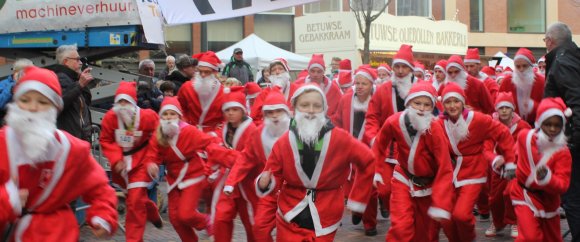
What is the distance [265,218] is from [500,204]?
368 cm

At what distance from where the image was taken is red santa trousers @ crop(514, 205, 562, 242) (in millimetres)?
7312

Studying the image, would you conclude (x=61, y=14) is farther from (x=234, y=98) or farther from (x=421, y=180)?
(x=421, y=180)

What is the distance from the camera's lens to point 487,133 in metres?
8.35

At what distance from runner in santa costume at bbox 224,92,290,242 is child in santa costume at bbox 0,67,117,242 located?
2182 mm

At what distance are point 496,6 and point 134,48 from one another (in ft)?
111

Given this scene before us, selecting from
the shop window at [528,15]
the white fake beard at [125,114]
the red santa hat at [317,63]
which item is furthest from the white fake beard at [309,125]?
the shop window at [528,15]

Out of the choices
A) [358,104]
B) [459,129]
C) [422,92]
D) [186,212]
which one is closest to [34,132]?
[186,212]

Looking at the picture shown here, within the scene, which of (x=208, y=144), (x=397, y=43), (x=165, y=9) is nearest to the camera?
(x=208, y=144)

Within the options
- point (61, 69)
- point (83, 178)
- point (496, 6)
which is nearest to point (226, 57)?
point (61, 69)

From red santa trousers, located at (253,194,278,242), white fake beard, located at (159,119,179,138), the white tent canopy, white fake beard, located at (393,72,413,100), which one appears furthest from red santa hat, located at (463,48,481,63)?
the white tent canopy

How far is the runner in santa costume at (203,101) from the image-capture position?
919cm

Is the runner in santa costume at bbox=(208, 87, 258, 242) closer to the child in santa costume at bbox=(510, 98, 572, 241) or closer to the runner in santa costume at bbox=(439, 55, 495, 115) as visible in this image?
the child in santa costume at bbox=(510, 98, 572, 241)

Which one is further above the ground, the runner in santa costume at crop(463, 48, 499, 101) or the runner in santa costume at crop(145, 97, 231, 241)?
the runner in santa costume at crop(463, 48, 499, 101)

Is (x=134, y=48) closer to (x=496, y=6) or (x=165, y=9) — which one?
(x=165, y=9)
